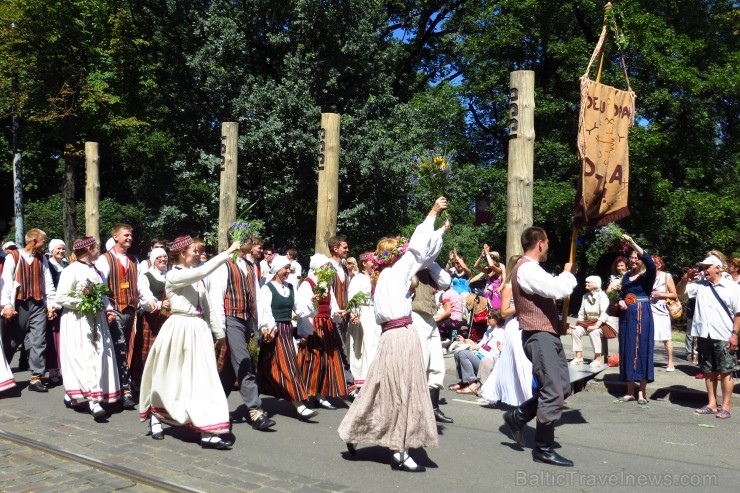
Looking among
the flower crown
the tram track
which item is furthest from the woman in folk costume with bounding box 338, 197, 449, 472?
the tram track

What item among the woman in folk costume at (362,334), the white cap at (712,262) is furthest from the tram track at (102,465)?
the white cap at (712,262)

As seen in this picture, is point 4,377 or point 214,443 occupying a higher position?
point 4,377

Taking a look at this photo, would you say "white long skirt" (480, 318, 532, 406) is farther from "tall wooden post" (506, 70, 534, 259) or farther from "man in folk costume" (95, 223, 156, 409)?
"man in folk costume" (95, 223, 156, 409)

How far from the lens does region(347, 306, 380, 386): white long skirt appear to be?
31.2 feet

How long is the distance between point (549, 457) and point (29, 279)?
721 cm

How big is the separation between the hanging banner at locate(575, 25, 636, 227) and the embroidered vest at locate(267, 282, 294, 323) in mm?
3123

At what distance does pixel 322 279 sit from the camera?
28.2ft

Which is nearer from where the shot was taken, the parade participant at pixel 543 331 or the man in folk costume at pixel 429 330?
the parade participant at pixel 543 331

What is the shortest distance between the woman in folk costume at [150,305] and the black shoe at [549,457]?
3.97 m

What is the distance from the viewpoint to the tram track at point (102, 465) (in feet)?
18.7

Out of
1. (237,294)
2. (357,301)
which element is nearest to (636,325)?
(357,301)

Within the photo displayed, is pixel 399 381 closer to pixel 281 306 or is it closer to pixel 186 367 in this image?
pixel 186 367

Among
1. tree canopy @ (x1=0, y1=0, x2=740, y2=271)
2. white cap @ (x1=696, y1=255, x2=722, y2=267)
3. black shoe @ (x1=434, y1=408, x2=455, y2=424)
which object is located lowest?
black shoe @ (x1=434, y1=408, x2=455, y2=424)

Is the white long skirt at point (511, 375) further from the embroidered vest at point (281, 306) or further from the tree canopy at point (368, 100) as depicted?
the tree canopy at point (368, 100)
